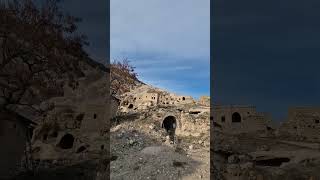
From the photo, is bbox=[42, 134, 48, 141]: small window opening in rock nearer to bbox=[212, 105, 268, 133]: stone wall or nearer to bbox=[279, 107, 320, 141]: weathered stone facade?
bbox=[212, 105, 268, 133]: stone wall

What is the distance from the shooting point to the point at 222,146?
117ft

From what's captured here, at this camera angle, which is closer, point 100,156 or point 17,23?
point 17,23

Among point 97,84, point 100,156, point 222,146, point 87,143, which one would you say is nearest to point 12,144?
point 100,156

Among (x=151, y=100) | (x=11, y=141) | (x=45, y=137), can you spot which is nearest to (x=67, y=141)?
(x=45, y=137)

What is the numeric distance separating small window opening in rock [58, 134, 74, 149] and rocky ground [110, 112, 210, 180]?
142 inches

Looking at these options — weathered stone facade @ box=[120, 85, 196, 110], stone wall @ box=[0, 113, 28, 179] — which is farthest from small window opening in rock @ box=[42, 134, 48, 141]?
weathered stone facade @ box=[120, 85, 196, 110]

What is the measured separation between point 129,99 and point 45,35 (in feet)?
113

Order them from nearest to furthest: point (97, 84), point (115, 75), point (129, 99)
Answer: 1. point (97, 84)
2. point (129, 99)
3. point (115, 75)

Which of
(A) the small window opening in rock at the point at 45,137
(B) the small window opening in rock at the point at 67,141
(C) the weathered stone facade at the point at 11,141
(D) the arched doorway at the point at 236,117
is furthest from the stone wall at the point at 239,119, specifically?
(C) the weathered stone facade at the point at 11,141

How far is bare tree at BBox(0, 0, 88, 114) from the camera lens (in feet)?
57.4

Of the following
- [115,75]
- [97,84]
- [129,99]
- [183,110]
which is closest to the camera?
[183,110]

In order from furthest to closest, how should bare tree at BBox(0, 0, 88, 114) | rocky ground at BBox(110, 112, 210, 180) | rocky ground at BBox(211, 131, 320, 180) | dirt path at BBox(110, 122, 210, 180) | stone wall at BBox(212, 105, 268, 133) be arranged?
stone wall at BBox(212, 105, 268, 133), rocky ground at BBox(211, 131, 320, 180), rocky ground at BBox(110, 112, 210, 180), dirt path at BBox(110, 122, 210, 180), bare tree at BBox(0, 0, 88, 114)

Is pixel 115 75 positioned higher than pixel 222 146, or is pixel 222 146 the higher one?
pixel 115 75

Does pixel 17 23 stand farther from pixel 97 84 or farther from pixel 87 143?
pixel 97 84
